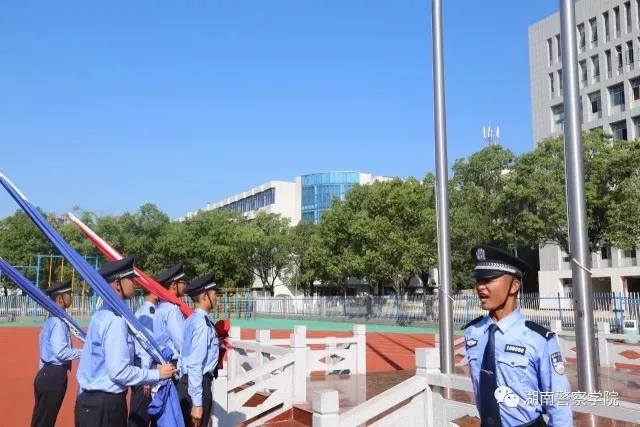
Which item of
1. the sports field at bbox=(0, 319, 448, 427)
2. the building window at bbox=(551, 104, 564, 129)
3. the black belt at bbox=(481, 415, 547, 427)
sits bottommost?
the sports field at bbox=(0, 319, 448, 427)

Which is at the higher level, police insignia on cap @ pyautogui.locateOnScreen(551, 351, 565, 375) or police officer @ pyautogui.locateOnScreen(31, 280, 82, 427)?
police insignia on cap @ pyautogui.locateOnScreen(551, 351, 565, 375)

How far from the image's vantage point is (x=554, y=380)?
3213mm

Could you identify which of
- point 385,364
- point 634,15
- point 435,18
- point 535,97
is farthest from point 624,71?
point 435,18

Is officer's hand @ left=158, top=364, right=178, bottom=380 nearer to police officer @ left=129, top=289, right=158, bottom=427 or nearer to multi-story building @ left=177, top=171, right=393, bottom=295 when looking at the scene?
police officer @ left=129, top=289, right=158, bottom=427

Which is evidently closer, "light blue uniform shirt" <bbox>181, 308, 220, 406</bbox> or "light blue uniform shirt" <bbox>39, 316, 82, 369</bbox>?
"light blue uniform shirt" <bbox>181, 308, 220, 406</bbox>

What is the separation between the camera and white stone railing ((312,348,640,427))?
4.84m

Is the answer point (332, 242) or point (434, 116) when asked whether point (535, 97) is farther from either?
point (434, 116)

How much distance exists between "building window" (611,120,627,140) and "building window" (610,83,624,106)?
4.36 ft

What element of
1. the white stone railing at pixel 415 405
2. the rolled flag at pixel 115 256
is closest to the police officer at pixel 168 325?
the rolled flag at pixel 115 256

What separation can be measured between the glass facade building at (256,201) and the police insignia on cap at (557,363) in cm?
7136

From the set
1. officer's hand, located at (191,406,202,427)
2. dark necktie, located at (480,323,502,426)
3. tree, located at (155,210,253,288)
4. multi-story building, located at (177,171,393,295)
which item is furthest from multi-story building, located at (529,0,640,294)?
dark necktie, located at (480,323,502,426)

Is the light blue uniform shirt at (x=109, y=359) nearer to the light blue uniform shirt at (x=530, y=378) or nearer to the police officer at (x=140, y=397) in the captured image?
the police officer at (x=140, y=397)

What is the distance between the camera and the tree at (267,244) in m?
49.9

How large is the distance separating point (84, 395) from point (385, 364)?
12255mm
